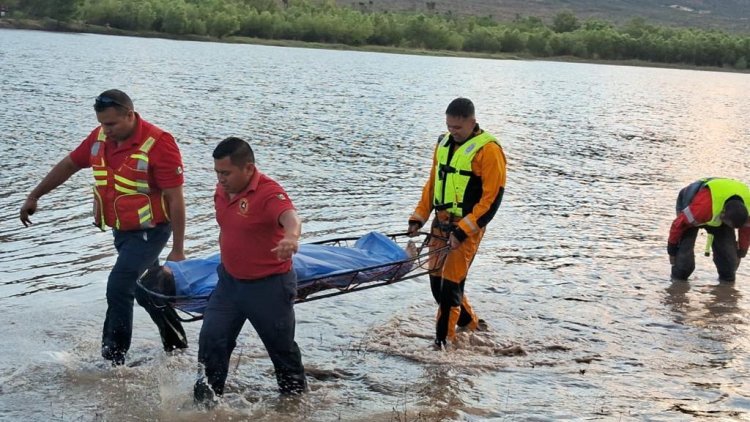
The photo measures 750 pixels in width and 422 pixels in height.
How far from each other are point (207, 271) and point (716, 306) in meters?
7.02

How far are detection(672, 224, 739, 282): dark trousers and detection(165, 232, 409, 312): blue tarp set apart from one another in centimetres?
542

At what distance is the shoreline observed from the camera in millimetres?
109625

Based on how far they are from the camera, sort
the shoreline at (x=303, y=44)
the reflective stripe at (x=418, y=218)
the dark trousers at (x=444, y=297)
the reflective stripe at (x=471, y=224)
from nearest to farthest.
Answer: the reflective stripe at (x=471, y=224) → the dark trousers at (x=444, y=297) → the reflective stripe at (x=418, y=218) → the shoreline at (x=303, y=44)

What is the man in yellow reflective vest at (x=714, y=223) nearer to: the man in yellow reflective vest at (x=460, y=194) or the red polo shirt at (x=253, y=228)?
the man in yellow reflective vest at (x=460, y=194)

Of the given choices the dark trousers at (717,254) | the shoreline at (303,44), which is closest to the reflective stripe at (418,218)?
the dark trousers at (717,254)

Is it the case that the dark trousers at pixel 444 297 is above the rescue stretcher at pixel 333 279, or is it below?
below

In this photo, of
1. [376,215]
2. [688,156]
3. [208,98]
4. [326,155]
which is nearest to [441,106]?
[208,98]

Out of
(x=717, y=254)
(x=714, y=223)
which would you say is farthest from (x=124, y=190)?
(x=717, y=254)

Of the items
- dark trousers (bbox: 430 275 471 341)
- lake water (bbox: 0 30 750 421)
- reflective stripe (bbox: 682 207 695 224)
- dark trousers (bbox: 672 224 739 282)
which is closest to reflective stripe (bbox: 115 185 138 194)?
lake water (bbox: 0 30 750 421)

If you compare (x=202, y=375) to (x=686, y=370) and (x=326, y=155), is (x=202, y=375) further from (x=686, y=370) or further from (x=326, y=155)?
(x=326, y=155)

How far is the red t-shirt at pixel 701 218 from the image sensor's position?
482 inches

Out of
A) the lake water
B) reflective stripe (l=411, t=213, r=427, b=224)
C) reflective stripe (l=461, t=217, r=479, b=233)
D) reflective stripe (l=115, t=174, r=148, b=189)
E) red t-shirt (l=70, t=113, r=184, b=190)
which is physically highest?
red t-shirt (l=70, t=113, r=184, b=190)

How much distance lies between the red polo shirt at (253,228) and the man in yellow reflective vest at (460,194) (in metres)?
2.36

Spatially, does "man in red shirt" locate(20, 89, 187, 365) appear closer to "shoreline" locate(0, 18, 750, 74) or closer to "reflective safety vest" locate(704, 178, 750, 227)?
"reflective safety vest" locate(704, 178, 750, 227)
